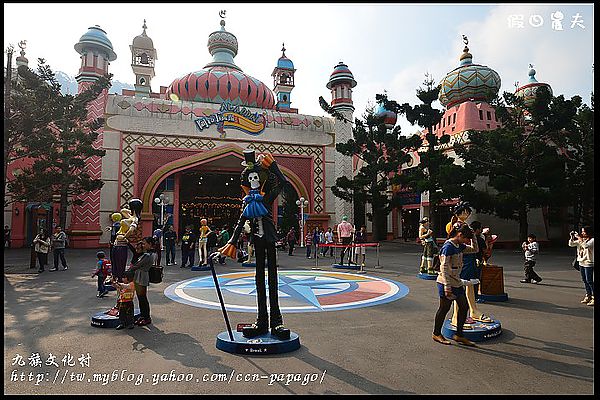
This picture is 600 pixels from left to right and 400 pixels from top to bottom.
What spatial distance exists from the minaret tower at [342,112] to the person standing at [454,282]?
22.4 meters

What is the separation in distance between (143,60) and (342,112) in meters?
18.2

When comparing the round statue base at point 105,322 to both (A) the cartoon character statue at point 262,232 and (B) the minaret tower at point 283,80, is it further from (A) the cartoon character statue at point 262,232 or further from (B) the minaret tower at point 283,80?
(B) the minaret tower at point 283,80

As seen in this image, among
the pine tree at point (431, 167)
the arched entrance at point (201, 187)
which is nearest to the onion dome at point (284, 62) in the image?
the arched entrance at point (201, 187)

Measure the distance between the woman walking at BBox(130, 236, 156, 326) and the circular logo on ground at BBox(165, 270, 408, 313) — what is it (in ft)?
4.42

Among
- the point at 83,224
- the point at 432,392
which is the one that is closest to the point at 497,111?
the point at 432,392

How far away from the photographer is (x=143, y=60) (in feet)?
108

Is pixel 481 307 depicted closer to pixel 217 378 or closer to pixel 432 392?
pixel 432 392

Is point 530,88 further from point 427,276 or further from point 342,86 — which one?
point 427,276

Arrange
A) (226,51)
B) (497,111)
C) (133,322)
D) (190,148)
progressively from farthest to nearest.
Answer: (226,51) → (190,148) → (497,111) → (133,322)

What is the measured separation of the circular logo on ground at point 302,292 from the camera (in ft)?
22.6

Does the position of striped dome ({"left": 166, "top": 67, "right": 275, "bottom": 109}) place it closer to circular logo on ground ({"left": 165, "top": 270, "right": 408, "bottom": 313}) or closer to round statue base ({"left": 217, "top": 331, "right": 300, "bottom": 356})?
circular logo on ground ({"left": 165, "top": 270, "right": 408, "bottom": 313})

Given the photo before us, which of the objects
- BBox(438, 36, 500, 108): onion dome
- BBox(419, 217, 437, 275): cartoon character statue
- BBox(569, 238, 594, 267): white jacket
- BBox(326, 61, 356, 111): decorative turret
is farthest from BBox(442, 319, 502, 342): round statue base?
BBox(326, 61, 356, 111): decorative turret

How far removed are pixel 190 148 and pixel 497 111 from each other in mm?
18054

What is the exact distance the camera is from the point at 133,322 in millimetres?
5492
